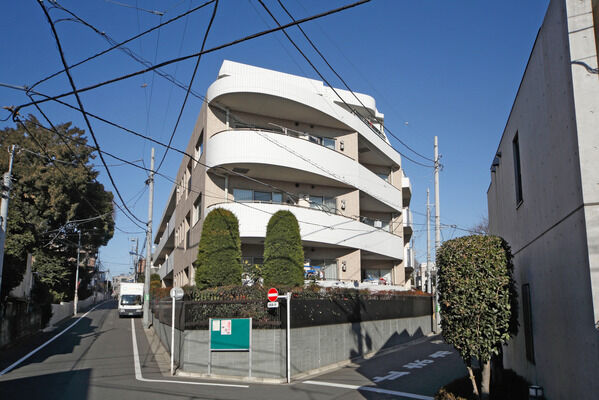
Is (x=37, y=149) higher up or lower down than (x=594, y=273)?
higher up

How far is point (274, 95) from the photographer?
77.2 feet

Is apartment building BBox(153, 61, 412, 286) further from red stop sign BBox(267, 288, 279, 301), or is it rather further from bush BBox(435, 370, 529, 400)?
bush BBox(435, 370, 529, 400)

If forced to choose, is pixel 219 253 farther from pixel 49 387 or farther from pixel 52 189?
pixel 52 189

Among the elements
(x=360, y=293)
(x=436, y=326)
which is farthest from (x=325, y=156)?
(x=436, y=326)

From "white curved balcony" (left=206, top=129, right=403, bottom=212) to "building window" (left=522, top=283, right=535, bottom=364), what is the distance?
14023mm

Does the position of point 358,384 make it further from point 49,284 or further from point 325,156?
point 49,284

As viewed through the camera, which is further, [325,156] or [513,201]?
[325,156]

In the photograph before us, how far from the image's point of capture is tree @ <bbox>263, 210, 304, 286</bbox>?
2000 cm

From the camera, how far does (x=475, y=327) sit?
8898 mm

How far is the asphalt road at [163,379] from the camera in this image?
12094mm

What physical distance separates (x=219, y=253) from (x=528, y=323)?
11894 millimetres

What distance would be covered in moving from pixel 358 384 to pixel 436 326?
Result: 58.3ft

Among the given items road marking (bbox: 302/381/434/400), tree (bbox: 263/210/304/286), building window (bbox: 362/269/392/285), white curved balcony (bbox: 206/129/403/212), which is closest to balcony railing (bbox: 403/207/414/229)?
building window (bbox: 362/269/392/285)

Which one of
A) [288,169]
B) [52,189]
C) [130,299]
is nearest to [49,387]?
[288,169]
